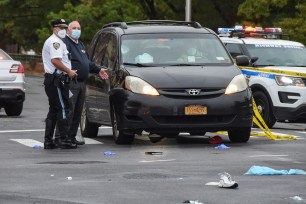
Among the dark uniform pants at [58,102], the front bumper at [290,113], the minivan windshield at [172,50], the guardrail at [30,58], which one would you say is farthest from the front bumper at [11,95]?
the guardrail at [30,58]

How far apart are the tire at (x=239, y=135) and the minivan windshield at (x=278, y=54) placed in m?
4.66

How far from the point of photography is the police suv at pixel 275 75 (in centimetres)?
2016

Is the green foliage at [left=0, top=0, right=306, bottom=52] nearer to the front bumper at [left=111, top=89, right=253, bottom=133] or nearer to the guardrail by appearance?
the guardrail

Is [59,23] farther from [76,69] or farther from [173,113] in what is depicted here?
[173,113]

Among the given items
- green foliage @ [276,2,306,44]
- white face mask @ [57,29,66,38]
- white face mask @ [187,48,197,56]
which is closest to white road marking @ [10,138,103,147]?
white face mask @ [57,29,66,38]

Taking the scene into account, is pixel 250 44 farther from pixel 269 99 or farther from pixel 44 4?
pixel 44 4

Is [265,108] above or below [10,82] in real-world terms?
above

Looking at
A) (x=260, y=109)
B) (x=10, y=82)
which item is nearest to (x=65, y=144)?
(x=260, y=109)

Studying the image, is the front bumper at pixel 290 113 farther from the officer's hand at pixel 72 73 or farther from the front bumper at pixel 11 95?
the front bumper at pixel 11 95

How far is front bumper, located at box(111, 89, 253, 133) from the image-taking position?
1534cm

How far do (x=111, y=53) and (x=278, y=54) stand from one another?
5.29 metres

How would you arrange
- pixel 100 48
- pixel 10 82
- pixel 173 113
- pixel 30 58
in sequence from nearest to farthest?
pixel 173 113 < pixel 100 48 < pixel 10 82 < pixel 30 58

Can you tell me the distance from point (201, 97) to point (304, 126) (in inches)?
304

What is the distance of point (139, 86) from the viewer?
1548 cm
